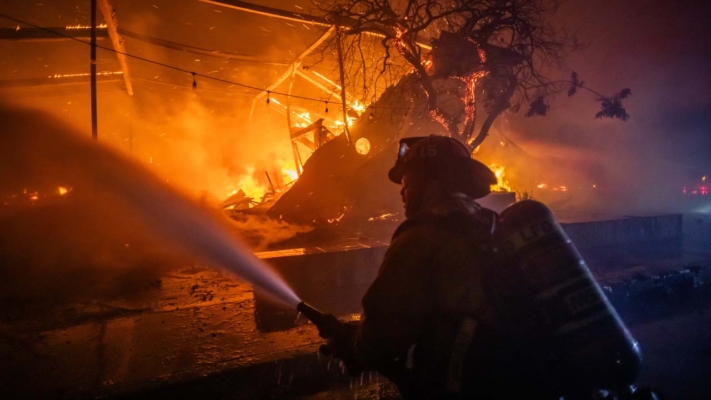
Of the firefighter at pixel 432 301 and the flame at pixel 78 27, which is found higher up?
the flame at pixel 78 27

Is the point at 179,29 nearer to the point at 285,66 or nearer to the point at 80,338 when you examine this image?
the point at 285,66

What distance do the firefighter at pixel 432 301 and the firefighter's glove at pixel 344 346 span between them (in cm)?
8

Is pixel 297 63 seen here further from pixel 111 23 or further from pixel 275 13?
pixel 111 23

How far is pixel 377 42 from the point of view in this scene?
41.8 ft

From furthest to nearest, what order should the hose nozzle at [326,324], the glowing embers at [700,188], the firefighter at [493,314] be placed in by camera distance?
the glowing embers at [700,188], the hose nozzle at [326,324], the firefighter at [493,314]

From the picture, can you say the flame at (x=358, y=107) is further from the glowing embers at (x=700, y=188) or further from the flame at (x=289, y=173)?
the glowing embers at (x=700, y=188)

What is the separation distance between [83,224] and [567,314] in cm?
1087

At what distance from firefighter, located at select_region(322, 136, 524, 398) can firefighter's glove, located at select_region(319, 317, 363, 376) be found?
80mm

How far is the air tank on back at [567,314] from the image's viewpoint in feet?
4.84

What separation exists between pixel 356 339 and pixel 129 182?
455 inches

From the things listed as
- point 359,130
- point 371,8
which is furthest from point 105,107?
point 371,8

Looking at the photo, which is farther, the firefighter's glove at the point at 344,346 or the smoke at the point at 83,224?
the smoke at the point at 83,224

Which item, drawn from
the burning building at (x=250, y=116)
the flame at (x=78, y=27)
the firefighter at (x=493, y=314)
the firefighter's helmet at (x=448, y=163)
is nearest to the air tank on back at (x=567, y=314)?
the firefighter at (x=493, y=314)

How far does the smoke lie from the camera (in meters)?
7.05
